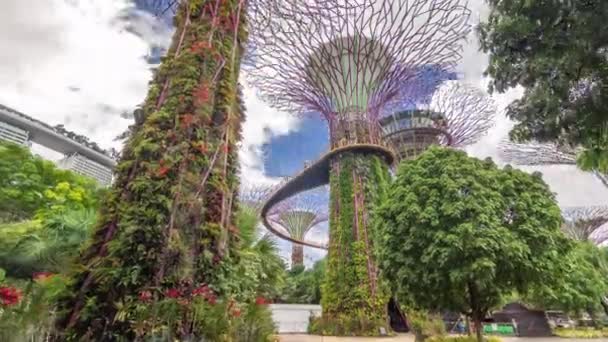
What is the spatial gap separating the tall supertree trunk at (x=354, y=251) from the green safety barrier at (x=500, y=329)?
891 cm

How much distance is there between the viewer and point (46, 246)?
22.9ft

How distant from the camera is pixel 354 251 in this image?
17.4m

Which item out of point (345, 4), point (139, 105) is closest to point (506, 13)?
point (139, 105)

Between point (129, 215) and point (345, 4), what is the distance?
16363mm

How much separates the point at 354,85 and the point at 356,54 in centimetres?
177

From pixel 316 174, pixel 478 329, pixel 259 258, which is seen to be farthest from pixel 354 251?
pixel 259 258

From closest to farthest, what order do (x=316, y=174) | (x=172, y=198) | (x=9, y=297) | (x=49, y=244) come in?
(x=9, y=297), (x=172, y=198), (x=49, y=244), (x=316, y=174)

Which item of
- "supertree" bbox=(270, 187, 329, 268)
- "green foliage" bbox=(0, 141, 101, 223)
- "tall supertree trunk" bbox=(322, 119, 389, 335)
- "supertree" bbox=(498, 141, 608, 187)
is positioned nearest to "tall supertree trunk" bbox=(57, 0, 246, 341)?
"tall supertree trunk" bbox=(322, 119, 389, 335)

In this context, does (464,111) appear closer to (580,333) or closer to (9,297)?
(580,333)

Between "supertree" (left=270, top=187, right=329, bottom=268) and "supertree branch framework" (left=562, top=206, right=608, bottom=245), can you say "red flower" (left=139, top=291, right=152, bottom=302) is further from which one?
"supertree branch framework" (left=562, top=206, right=608, bottom=245)

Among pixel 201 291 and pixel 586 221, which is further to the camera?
pixel 586 221

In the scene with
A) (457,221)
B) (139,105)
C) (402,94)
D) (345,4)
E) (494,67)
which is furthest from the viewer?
(402,94)

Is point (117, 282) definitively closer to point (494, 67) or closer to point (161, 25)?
point (161, 25)

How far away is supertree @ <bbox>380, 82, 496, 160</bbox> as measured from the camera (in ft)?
94.8
